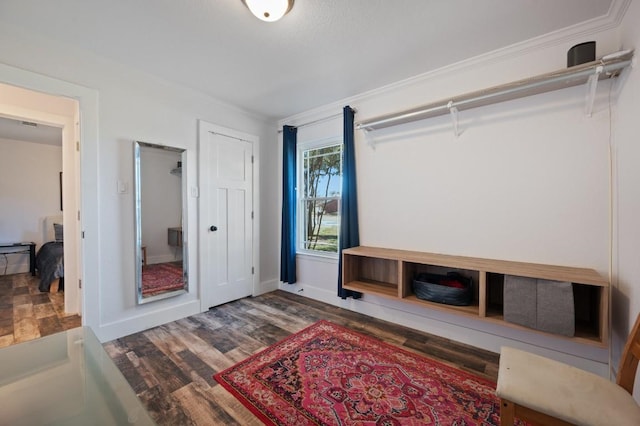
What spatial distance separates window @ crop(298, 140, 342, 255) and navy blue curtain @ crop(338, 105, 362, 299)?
11.8 inches

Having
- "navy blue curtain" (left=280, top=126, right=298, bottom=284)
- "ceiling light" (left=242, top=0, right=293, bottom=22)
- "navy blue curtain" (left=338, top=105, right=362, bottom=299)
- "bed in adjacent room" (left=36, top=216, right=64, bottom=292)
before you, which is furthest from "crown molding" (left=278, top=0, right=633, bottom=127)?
"bed in adjacent room" (left=36, top=216, right=64, bottom=292)

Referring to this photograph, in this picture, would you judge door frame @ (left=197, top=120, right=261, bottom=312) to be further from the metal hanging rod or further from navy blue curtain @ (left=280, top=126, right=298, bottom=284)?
the metal hanging rod

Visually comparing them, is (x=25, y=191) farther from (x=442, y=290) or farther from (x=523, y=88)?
(x=523, y=88)

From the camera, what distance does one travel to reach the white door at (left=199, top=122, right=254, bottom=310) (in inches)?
119

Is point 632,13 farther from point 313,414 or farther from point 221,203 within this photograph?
point 221,203

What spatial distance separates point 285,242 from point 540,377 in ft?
9.57

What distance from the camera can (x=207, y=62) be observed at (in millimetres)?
2318

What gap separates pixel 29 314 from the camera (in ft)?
9.31

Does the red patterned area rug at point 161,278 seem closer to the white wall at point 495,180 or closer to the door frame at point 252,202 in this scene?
the door frame at point 252,202

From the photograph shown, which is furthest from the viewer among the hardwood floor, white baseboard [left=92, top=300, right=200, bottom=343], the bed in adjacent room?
the bed in adjacent room

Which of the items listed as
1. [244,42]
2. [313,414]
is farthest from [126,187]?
[313,414]

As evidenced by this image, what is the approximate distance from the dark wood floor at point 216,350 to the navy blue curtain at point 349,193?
0.61m

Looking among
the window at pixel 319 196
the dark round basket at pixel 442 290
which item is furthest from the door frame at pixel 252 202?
the dark round basket at pixel 442 290

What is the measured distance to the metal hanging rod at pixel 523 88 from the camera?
1537mm
